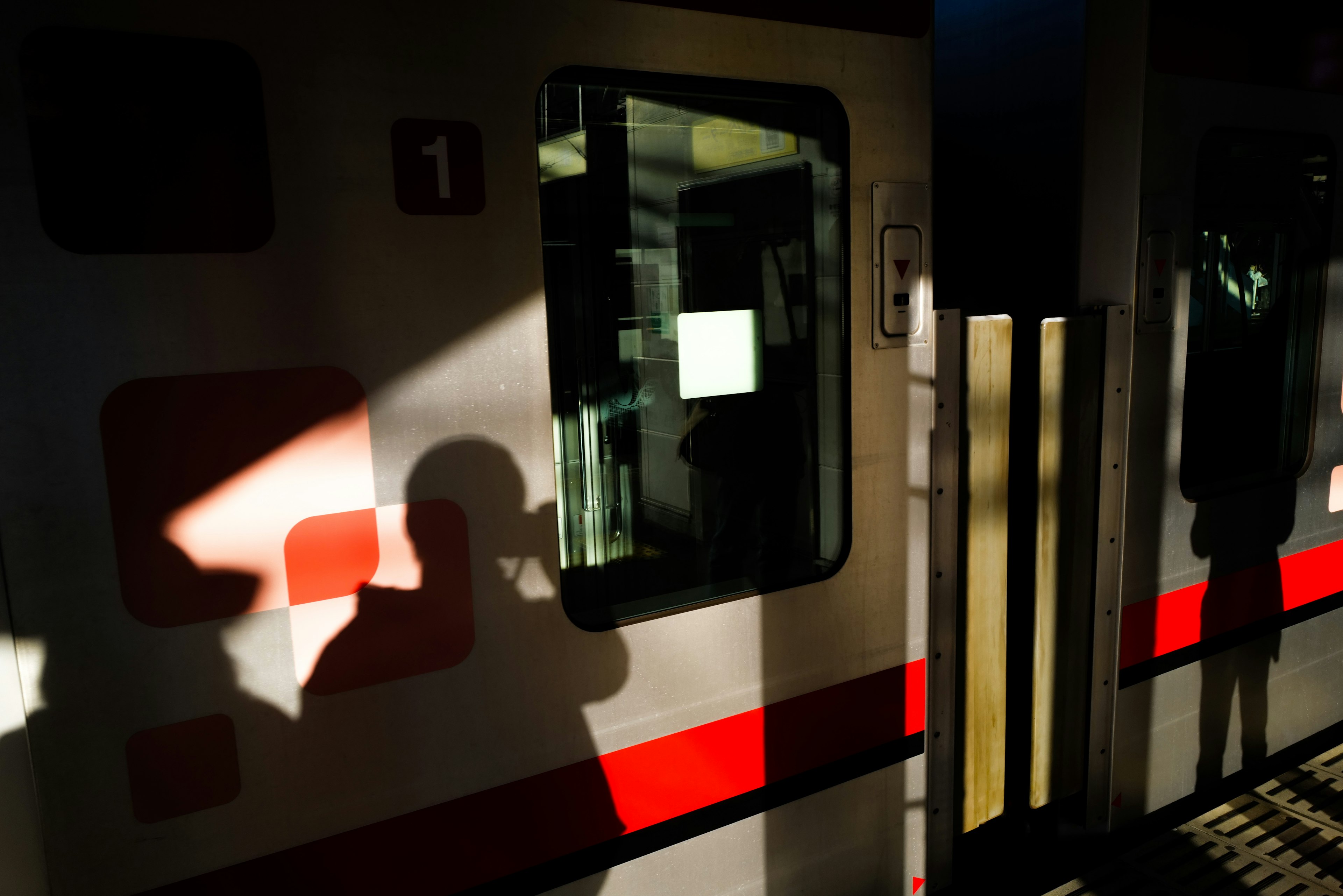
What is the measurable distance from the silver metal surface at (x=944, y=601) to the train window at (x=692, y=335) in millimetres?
294

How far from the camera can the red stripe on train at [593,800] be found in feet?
5.38

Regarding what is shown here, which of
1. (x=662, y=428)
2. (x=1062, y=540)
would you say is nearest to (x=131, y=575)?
(x=662, y=428)

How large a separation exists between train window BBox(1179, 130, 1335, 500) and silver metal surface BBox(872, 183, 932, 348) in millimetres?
1119

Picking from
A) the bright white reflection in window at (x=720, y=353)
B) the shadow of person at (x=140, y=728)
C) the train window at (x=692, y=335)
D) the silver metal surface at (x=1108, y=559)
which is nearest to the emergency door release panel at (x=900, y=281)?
the train window at (x=692, y=335)

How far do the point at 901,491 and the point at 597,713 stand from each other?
941 mm

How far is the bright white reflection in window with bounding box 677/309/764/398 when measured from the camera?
1.99 metres

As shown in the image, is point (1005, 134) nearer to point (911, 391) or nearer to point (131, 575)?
point (911, 391)

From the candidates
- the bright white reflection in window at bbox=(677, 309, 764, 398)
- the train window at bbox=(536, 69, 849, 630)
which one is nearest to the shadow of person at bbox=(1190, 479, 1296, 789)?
the train window at bbox=(536, 69, 849, 630)

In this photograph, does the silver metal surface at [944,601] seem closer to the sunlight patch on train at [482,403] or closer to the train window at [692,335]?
the train window at [692,335]

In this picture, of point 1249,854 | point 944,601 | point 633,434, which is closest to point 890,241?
point 633,434

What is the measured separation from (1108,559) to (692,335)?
1.53 m

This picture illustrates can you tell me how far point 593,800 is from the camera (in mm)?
1900

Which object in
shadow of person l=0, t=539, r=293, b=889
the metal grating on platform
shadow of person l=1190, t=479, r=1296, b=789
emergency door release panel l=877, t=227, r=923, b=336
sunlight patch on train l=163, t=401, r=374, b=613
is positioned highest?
emergency door release panel l=877, t=227, r=923, b=336

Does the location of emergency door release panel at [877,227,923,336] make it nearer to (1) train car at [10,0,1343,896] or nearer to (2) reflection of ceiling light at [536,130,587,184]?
(1) train car at [10,0,1343,896]
